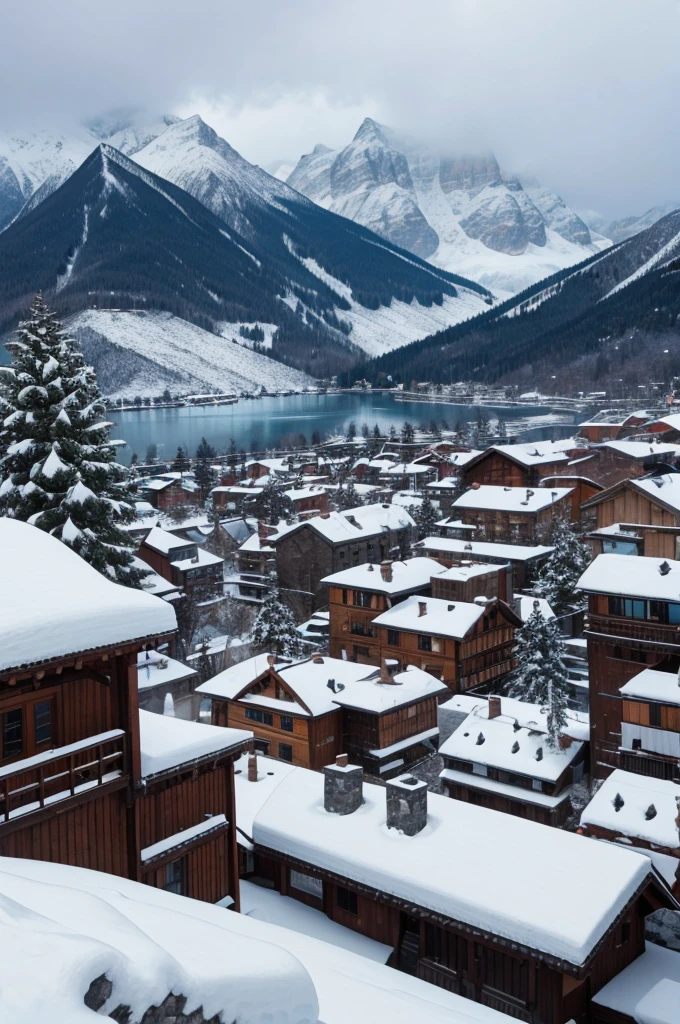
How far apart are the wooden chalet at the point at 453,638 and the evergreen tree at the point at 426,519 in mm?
20396

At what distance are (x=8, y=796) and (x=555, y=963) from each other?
23.2 ft

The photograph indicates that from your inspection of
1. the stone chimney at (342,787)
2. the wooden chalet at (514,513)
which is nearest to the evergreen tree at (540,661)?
the stone chimney at (342,787)

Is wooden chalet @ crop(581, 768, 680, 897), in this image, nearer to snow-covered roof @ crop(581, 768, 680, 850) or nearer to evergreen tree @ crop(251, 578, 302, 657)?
snow-covered roof @ crop(581, 768, 680, 850)

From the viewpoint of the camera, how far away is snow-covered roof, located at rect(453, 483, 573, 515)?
5088cm

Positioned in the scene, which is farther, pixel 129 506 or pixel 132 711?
pixel 129 506

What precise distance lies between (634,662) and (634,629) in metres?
1.11

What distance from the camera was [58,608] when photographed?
8289 mm

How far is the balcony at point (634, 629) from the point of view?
23.3 m

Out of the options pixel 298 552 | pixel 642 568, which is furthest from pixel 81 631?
pixel 298 552

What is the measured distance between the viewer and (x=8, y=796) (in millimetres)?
8133

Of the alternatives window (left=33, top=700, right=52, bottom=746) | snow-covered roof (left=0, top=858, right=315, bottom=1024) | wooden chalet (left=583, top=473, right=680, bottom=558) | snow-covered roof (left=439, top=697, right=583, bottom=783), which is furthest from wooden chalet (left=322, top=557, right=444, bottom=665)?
snow-covered roof (left=0, top=858, right=315, bottom=1024)

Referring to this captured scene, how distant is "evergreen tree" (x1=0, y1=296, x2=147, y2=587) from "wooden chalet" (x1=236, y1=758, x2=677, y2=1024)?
255 inches

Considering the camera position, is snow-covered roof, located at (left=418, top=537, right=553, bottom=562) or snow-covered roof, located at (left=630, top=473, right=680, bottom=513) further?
snow-covered roof, located at (left=418, top=537, right=553, bottom=562)

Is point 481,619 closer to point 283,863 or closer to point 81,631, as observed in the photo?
point 283,863
